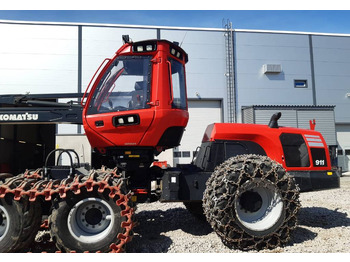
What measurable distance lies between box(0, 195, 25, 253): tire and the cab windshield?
1676 millimetres

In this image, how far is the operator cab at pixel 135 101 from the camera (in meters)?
4.70

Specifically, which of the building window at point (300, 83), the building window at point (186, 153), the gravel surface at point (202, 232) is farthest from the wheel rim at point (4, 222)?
the building window at point (300, 83)

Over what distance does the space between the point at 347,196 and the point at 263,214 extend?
274 inches

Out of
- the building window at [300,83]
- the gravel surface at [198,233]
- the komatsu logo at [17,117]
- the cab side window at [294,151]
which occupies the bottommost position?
the gravel surface at [198,233]

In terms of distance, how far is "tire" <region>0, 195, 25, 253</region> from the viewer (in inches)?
158

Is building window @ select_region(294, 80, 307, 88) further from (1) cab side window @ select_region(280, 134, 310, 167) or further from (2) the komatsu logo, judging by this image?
(2) the komatsu logo

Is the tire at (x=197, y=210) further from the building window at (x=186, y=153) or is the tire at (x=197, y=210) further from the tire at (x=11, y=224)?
the building window at (x=186, y=153)

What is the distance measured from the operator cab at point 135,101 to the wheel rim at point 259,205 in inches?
57.9

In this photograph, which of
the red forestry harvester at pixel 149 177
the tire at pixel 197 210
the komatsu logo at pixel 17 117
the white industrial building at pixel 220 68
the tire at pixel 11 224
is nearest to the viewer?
the tire at pixel 11 224

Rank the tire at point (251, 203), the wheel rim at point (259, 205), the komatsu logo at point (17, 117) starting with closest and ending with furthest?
the tire at point (251, 203) < the wheel rim at point (259, 205) < the komatsu logo at point (17, 117)

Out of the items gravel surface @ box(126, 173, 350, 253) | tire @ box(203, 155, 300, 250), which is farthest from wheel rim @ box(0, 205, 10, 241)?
tire @ box(203, 155, 300, 250)

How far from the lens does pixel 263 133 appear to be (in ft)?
17.9

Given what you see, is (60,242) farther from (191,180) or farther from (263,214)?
(263,214)

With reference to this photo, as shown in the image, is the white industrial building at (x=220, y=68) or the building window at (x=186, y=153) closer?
the white industrial building at (x=220, y=68)
